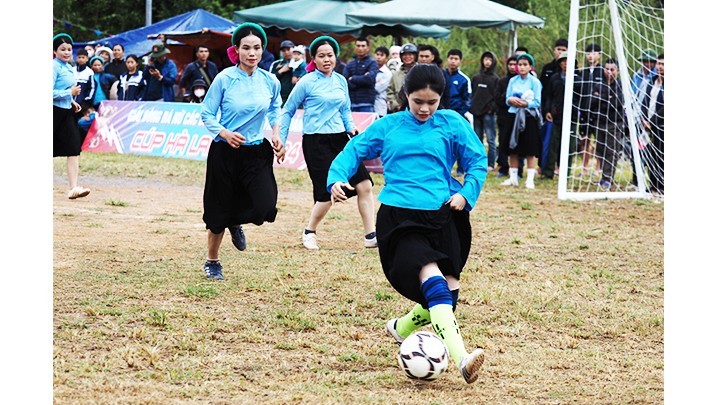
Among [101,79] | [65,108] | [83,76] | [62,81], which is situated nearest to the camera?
[62,81]

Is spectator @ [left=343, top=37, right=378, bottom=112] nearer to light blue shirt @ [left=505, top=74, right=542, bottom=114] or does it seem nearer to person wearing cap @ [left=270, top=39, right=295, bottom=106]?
person wearing cap @ [left=270, top=39, right=295, bottom=106]

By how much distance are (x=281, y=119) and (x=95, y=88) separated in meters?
12.4

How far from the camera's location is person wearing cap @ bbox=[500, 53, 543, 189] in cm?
1555

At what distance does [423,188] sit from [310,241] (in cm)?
442

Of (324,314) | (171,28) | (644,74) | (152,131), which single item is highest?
(171,28)

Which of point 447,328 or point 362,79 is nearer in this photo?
point 447,328

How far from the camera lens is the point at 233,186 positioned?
26.4ft

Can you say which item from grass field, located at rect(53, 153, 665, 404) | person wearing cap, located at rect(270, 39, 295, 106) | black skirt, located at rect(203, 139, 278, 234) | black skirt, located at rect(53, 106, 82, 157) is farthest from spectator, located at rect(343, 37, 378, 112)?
black skirt, located at rect(203, 139, 278, 234)

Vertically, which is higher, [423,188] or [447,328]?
A: [423,188]

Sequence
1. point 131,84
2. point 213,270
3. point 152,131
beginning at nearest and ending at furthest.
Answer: point 213,270 < point 152,131 < point 131,84

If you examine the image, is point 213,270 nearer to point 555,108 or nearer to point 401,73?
point 401,73

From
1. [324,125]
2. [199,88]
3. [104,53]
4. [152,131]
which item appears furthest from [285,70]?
[324,125]

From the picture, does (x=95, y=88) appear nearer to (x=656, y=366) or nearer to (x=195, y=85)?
(x=195, y=85)

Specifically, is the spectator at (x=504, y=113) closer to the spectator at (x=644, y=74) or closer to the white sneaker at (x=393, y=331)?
the spectator at (x=644, y=74)
